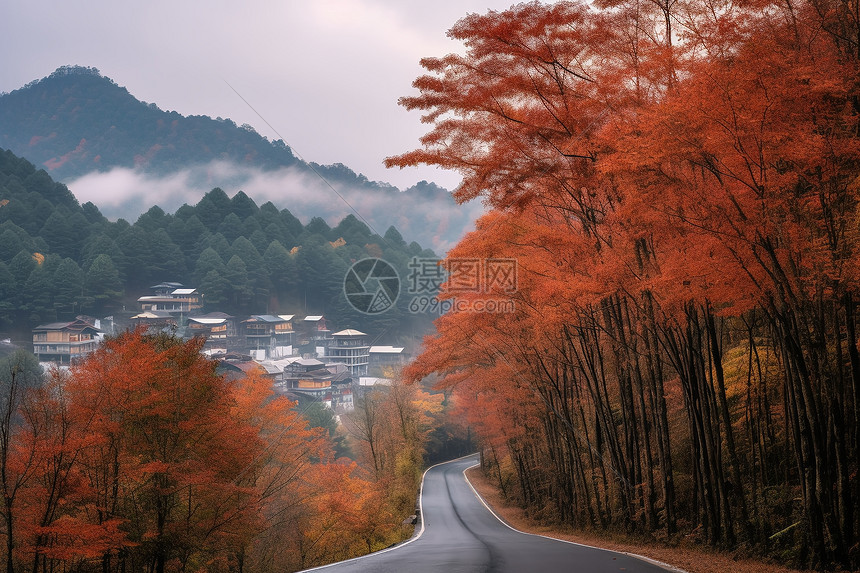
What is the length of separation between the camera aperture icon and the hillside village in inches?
255

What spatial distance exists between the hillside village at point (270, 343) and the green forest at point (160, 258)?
3.35 metres

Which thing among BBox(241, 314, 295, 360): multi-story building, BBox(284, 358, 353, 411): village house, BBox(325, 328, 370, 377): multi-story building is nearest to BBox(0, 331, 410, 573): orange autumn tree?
BBox(284, 358, 353, 411): village house

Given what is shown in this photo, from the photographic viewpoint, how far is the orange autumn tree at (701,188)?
25.7ft

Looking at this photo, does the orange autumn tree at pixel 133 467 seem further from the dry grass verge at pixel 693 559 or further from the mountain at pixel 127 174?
the mountain at pixel 127 174

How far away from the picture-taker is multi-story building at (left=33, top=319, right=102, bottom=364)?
65.1 metres

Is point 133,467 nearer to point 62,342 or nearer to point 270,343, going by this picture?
point 62,342

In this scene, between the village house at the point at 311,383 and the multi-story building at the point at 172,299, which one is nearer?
the village house at the point at 311,383

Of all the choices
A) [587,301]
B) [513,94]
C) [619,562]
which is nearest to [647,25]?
[513,94]

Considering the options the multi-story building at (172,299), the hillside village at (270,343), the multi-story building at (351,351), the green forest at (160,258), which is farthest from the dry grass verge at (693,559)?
the multi-story building at (172,299)

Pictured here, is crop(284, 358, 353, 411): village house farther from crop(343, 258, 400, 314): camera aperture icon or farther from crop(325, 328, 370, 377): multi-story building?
crop(343, 258, 400, 314): camera aperture icon

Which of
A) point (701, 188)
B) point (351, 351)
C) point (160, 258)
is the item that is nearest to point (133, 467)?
point (701, 188)

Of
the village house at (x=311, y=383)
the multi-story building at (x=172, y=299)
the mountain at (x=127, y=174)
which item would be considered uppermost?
the mountain at (x=127, y=174)

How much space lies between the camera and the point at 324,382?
68875mm

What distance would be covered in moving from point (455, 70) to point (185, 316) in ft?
275
